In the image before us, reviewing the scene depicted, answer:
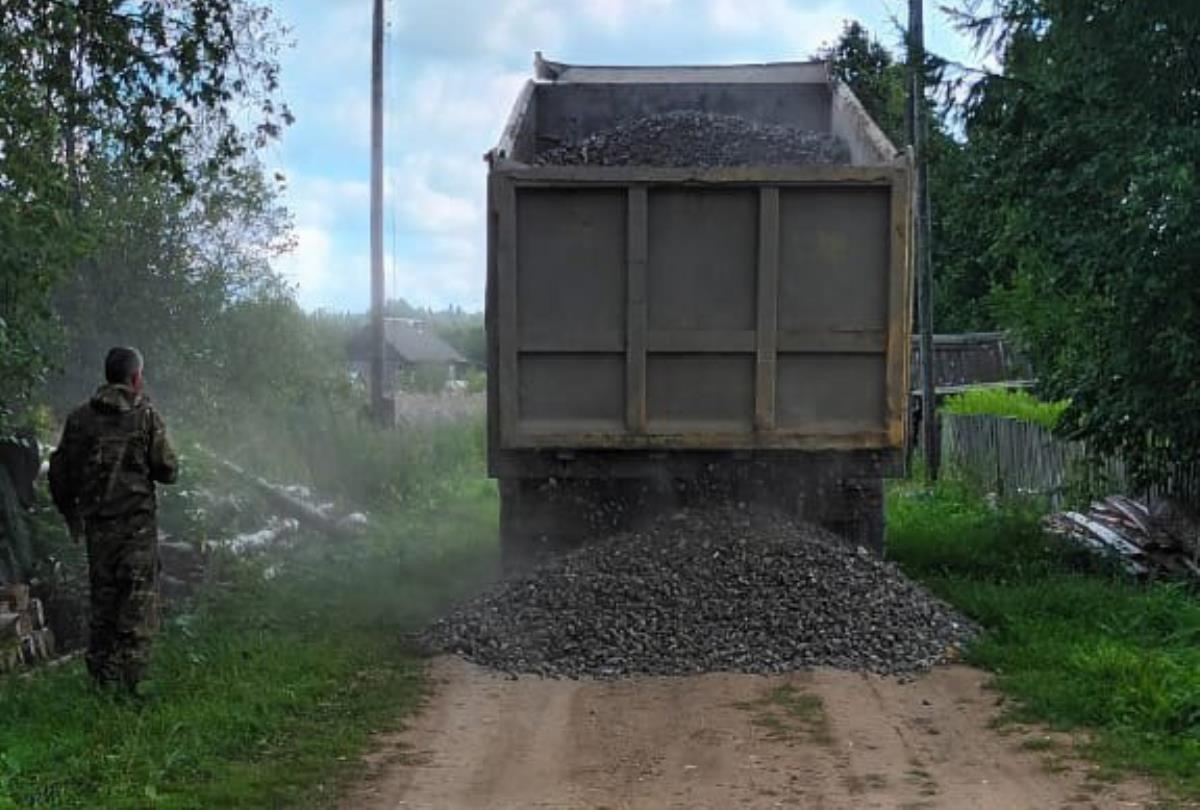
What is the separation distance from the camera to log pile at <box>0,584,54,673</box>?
834 centimetres

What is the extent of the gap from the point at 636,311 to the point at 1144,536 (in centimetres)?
514

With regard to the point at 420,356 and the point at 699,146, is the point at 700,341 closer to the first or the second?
the point at 699,146

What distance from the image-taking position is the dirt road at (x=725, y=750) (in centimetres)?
559

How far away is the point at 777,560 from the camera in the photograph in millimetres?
8484

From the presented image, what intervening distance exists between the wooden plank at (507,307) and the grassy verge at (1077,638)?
294 centimetres

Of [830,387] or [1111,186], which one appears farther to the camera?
[1111,186]

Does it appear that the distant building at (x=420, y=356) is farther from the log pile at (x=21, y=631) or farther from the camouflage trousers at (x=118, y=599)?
the camouflage trousers at (x=118, y=599)

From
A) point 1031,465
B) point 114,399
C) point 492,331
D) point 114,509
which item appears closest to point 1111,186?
point 492,331

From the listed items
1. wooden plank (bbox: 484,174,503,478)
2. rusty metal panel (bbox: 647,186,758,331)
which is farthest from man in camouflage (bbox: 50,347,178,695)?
rusty metal panel (bbox: 647,186,758,331)

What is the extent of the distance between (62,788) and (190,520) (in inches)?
245

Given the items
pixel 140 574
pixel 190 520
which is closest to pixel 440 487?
pixel 190 520

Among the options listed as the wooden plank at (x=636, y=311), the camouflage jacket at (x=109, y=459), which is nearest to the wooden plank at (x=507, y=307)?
the wooden plank at (x=636, y=311)

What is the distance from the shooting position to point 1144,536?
11.4 metres

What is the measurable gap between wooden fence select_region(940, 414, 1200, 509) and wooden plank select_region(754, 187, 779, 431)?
4.37 m
